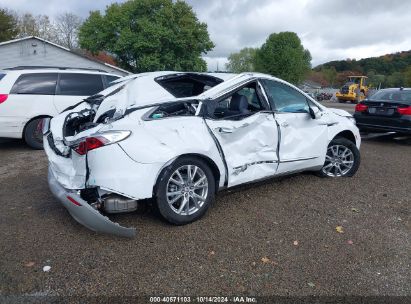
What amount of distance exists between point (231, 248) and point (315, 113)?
244cm

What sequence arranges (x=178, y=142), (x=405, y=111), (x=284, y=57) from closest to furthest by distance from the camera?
(x=178, y=142) → (x=405, y=111) → (x=284, y=57)

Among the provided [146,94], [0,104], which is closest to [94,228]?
[146,94]

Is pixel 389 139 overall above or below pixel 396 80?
below

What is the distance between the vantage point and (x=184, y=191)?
357 cm

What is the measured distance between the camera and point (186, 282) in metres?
2.74

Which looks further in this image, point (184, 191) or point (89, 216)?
point (184, 191)

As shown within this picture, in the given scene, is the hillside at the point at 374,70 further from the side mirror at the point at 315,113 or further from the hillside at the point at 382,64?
the side mirror at the point at 315,113

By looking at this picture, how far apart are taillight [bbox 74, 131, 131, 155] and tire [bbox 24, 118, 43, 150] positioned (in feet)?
15.0

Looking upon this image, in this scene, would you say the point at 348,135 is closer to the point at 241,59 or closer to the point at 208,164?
the point at 208,164

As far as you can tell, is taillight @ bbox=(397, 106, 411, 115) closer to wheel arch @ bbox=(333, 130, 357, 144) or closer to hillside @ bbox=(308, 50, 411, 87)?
wheel arch @ bbox=(333, 130, 357, 144)

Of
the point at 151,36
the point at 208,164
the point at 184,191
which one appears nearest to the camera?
the point at 184,191

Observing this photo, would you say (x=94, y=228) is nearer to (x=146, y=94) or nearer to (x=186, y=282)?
(x=186, y=282)

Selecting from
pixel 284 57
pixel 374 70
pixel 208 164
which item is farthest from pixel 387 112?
pixel 374 70

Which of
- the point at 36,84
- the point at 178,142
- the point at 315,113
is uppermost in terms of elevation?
the point at 36,84
